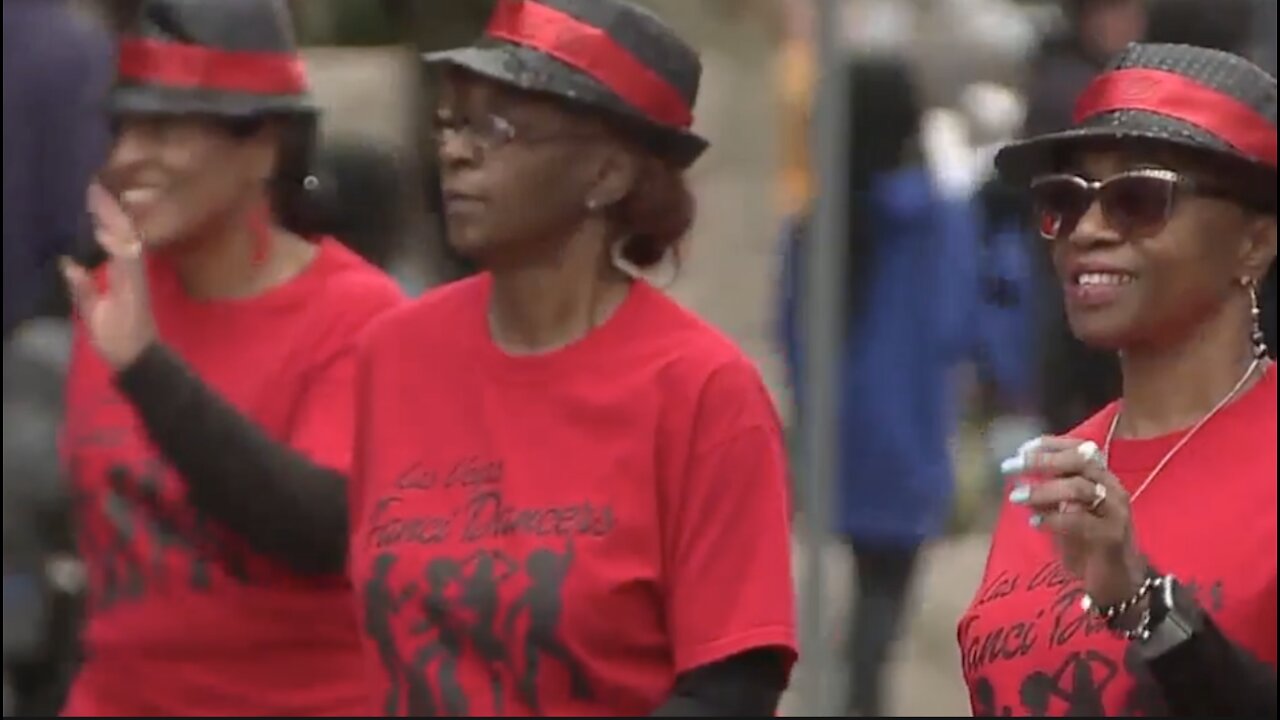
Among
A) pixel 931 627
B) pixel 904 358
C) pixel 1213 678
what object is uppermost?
pixel 1213 678

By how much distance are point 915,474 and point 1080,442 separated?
3.80 metres

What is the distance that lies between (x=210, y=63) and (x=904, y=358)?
265 cm

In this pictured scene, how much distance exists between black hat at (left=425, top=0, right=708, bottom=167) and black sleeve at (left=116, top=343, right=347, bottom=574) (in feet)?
1.92

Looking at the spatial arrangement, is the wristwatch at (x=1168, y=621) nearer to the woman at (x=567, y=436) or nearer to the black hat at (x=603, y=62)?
the woman at (x=567, y=436)

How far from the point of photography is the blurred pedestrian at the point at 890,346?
6586 millimetres

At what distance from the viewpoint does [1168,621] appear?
3.05 m

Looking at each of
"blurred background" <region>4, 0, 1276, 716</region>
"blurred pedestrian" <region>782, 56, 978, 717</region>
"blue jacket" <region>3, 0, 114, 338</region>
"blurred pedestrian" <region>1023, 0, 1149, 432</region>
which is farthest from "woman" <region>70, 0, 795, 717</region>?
"blurred pedestrian" <region>782, 56, 978, 717</region>

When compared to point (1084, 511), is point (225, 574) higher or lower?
lower

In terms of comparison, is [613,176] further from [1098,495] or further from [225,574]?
[1098,495]

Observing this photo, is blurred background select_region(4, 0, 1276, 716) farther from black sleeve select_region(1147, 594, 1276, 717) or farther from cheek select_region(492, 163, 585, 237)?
black sleeve select_region(1147, 594, 1276, 717)

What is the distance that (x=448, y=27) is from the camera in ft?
22.5

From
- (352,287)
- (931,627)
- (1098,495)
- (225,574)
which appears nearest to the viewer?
(1098,495)

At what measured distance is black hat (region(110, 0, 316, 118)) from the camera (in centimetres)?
439

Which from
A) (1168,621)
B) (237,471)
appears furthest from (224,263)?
(1168,621)
